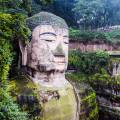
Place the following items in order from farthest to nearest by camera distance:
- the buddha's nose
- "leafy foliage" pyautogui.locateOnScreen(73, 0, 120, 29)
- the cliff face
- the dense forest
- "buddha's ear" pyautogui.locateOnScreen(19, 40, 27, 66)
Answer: "leafy foliage" pyautogui.locateOnScreen(73, 0, 120, 29) → the cliff face → "buddha's ear" pyautogui.locateOnScreen(19, 40, 27, 66) → the buddha's nose → the dense forest

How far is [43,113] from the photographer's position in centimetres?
870

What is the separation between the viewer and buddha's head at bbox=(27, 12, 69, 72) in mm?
→ 9086

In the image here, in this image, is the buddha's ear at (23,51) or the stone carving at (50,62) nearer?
the stone carving at (50,62)

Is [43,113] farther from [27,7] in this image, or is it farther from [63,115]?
[27,7]

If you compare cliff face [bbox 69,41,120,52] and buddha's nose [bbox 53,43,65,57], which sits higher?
cliff face [bbox 69,41,120,52]

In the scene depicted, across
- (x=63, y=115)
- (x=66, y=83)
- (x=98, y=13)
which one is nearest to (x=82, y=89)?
(x=66, y=83)

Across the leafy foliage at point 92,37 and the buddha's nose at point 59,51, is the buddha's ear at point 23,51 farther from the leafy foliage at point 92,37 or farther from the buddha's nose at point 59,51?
the leafy foliage at point 92,37

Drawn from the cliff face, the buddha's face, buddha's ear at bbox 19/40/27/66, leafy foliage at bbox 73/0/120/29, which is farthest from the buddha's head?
leafy foliage at bbox 73/0/120/29

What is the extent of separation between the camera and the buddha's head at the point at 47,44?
909 cm

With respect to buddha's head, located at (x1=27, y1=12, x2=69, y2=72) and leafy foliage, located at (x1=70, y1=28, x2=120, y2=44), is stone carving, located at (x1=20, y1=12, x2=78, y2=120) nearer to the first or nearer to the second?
buddha's head, located at (x1=27, y1=12, x2=69, y2=72)

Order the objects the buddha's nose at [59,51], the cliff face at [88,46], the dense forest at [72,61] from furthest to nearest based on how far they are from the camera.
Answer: the cliff face at [88,46] < the buddha's nose at [59,51] < the dense forest at [72,61]

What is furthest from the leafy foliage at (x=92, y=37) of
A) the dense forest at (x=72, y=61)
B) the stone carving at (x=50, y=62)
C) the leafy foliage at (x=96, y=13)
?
the leafy foliage at (x=96, y=13)

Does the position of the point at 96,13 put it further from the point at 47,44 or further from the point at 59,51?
the point at 47,44

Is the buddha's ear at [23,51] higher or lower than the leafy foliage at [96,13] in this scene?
lower
